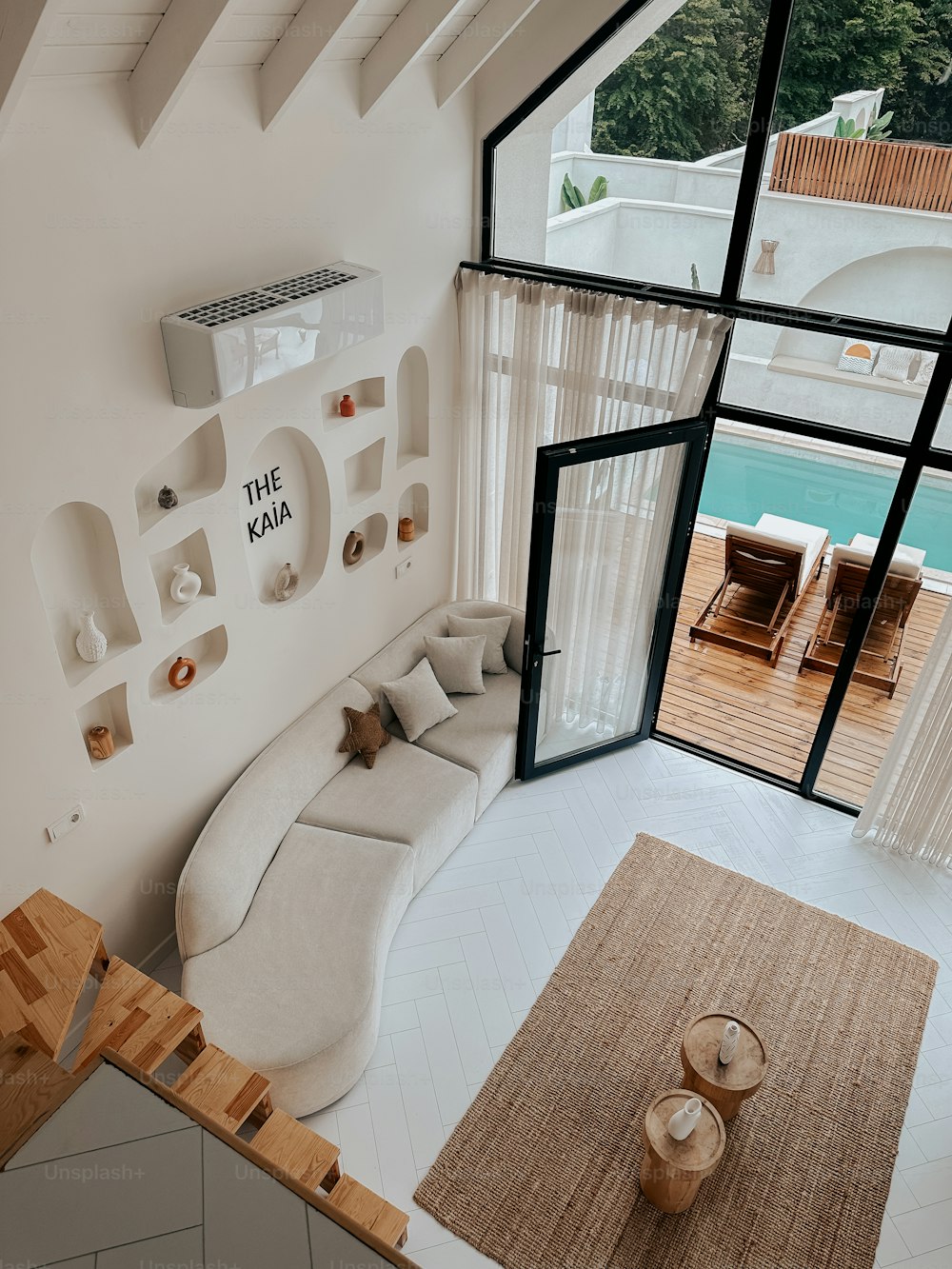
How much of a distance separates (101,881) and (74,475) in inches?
67.9

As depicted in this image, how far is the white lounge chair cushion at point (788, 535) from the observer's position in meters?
5.99

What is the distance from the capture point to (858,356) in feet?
13.6

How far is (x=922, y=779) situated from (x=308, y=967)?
3167 millimetres

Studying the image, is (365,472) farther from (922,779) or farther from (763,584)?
(922,779)

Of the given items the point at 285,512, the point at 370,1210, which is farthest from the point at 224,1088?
the point at 285,512

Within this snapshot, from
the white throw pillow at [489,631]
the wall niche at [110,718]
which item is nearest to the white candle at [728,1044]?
the white throw pillow at [489,631]

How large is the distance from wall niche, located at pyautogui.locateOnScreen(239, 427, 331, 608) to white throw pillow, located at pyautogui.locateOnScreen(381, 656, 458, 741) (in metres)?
0.77

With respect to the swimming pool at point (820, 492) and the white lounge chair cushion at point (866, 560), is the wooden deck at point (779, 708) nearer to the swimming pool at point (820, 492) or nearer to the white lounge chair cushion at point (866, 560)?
the white lounge chair cushion at point (866, 560)

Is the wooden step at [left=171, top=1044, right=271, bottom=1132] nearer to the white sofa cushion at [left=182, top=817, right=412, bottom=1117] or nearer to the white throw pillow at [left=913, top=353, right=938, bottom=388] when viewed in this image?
the white sofa cushion at [left=182, top=817, right=412, bottom=1117]

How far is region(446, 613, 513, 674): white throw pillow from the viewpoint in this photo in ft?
17.7

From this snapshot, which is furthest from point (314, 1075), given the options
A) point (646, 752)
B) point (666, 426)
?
point (666, 426)

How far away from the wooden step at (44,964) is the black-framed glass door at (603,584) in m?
2.49

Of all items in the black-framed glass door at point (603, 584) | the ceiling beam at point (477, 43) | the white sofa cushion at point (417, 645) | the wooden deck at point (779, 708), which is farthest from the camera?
the wooden deck at point (779, 708)

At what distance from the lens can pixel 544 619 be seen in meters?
4.80
